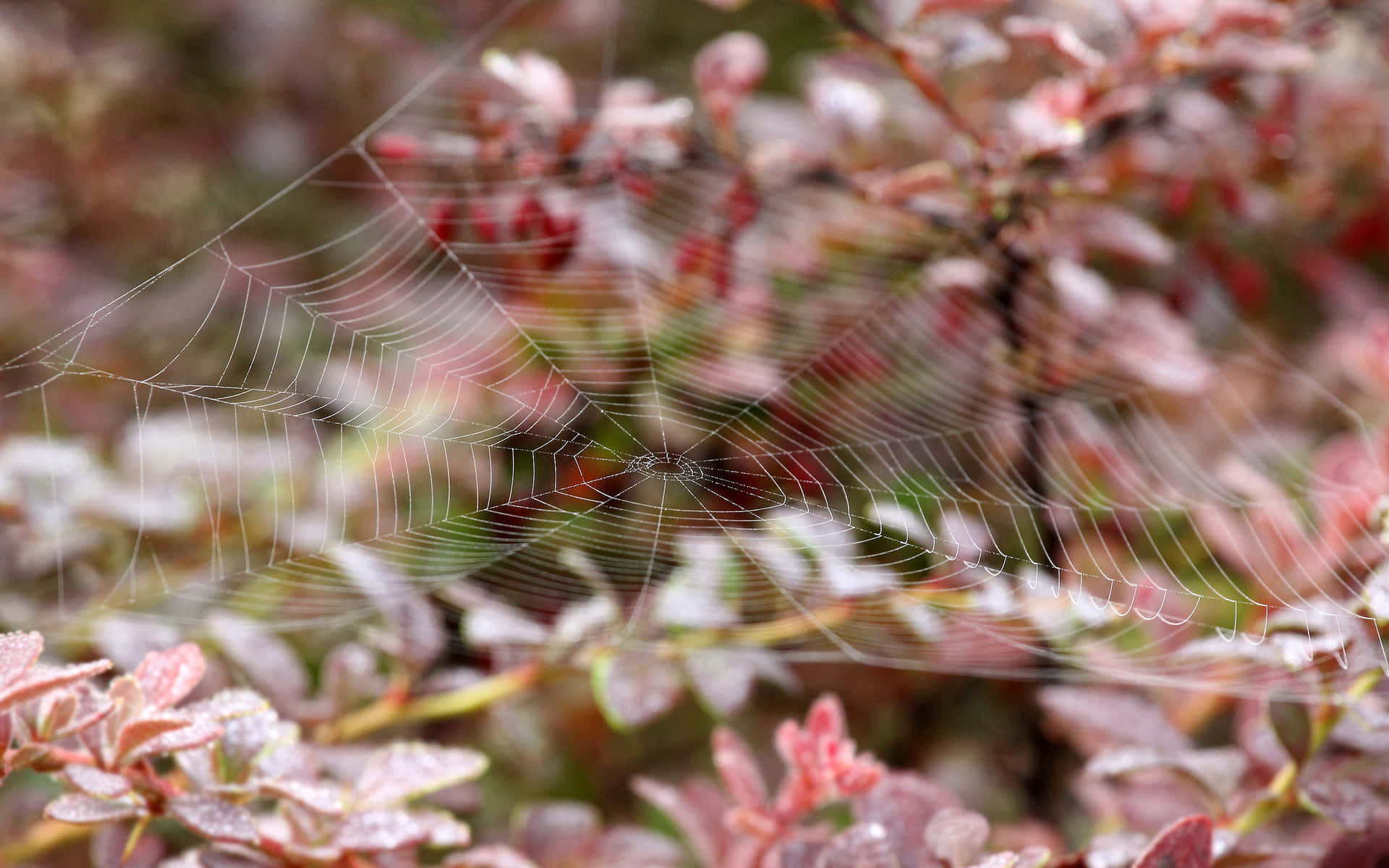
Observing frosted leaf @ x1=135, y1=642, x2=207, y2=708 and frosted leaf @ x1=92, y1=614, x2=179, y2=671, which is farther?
frosted leaf @ x1=92, y1=614, x2=179, y2=671

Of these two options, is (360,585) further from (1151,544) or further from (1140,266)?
(1140,266)

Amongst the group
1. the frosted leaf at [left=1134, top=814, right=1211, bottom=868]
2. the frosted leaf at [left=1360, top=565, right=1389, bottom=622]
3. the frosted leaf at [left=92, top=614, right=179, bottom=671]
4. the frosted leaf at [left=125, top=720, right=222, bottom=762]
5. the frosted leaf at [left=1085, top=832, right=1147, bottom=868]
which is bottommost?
the frosted leaf at [left=1085, top=832, right=1147, bottom=868]

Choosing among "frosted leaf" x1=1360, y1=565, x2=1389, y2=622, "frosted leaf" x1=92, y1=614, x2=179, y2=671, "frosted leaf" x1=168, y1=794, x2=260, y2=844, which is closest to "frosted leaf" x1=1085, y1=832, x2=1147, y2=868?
"frosted leaf" x1=1360, y1=565, x2=1389, y2=622

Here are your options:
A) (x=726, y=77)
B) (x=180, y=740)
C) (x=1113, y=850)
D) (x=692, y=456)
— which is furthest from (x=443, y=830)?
(x=726, y=77)

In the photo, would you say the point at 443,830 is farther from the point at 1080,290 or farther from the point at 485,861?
the point at 1080,290

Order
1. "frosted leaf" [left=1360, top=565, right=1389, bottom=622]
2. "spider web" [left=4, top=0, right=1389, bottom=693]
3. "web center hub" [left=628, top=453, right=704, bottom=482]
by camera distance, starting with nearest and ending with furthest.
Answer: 1. "frosted leaf" [left=1360, top=565, right=1389, bottom=622]
2. "spider web" [left=4, top=0, right=1389, bottom=693]
3. "web center hub" [left=628, top=453, right=704, bottom=482]

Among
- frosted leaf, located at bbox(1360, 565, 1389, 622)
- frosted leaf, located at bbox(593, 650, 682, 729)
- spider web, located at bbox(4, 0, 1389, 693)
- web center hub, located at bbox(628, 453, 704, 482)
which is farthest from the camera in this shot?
web center hub, located at bbox(628, 453, 704, 482)

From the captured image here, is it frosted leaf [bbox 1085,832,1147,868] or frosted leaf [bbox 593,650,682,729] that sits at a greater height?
frosted leaf [bbox 593,650,682,729]

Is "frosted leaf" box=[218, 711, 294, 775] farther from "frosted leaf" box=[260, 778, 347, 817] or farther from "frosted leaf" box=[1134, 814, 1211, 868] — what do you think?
"frosted leaf" box=[1134, 814, 1211, 868]
